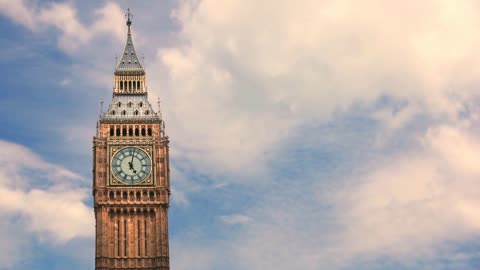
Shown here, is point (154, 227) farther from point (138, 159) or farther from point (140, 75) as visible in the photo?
point (140, 75)

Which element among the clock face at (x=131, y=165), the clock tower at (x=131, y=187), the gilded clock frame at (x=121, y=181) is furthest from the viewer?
the clock face at (x=131, y=165)

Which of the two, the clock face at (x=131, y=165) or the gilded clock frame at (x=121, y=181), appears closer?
the gilded clock frame at (x=121, y=181)

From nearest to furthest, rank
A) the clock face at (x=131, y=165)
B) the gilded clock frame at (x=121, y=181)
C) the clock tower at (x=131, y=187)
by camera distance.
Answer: the clock tower at (x=131, y=187) → the gilded clock frame at (x=121, y=181) → the clock face at (x=131, y=165)

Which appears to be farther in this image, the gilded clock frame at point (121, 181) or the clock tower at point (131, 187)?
the gilded clock frame at point (121, 181)

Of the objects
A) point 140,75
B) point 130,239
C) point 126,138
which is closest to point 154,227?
point 130,239

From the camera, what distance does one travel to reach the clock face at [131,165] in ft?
452

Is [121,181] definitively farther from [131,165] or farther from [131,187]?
[131,165]

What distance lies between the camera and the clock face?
138 meters

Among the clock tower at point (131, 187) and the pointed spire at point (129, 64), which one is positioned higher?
the pointed spire at point (129, 64)

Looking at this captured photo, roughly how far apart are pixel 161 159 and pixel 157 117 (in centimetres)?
613

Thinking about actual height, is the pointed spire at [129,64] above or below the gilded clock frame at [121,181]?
above

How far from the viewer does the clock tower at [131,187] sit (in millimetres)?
135125

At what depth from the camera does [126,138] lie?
139625 mm

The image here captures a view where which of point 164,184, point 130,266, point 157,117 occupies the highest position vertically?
point 157,117
